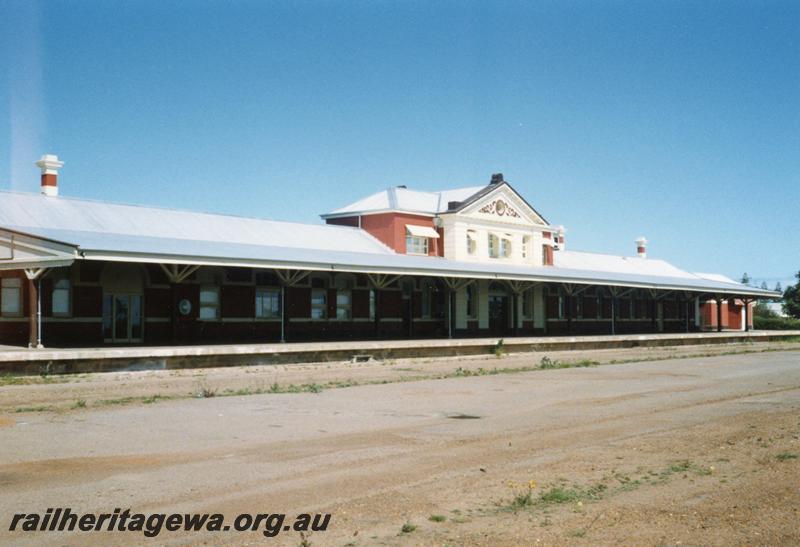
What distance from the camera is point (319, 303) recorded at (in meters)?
31.8

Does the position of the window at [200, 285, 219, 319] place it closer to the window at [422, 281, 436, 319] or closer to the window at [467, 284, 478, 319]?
the window at [422, 281, 436, 319]

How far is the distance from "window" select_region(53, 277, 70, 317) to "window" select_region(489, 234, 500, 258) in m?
21.4

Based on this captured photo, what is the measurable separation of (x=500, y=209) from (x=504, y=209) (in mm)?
340

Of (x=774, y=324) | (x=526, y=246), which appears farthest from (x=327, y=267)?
(x=774, y=324)

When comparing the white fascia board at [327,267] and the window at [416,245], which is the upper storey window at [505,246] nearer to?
the window at [416,245]

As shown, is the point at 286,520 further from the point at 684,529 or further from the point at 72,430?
the point at 72,430

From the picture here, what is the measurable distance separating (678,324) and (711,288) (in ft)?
26.7

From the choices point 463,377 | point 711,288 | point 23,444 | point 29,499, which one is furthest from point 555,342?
point 29,499

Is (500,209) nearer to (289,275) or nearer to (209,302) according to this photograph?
(289,275)

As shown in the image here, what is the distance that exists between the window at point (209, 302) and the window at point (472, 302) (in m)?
14.2

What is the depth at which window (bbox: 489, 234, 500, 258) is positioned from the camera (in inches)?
1603

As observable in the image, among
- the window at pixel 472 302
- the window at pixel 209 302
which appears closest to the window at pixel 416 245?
the window at pixel 472 302

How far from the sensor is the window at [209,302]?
27953 millimetres

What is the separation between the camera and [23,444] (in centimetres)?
938
